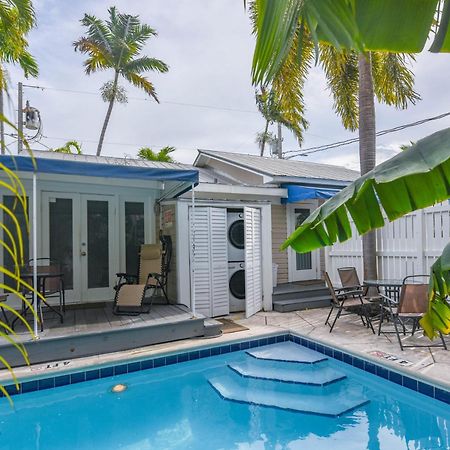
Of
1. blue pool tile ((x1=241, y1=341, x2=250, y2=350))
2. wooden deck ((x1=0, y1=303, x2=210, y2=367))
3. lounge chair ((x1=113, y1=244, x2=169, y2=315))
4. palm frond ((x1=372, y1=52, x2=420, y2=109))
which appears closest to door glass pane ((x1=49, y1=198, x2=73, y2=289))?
lounge chair ((x1=113, y1=244, x2=169, y2=315))

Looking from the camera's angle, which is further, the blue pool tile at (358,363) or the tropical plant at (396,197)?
the blue pool tile at (358,363)

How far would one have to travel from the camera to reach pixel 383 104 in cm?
966

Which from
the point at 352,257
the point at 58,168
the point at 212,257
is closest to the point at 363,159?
the point at 352,257

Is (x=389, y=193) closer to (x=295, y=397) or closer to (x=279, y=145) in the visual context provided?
(x=295, y=397)

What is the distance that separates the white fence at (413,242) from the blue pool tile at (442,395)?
3.15 m

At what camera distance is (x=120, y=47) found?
1605 centimetres

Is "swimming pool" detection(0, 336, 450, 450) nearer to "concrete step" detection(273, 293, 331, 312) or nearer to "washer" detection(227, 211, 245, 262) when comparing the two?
"concrete step" detection(273, 293, 331, 312)

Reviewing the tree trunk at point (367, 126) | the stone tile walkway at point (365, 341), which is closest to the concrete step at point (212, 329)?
the stone tile walkway at point (365, 341)

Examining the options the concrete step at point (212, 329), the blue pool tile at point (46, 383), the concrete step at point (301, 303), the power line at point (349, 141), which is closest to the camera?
the blue pool tile at point (46, 383)

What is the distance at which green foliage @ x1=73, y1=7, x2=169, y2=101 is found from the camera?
15656 mm

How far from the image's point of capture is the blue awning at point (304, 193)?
9406 mm

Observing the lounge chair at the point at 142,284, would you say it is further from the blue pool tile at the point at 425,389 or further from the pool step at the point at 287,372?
the blue pool tile at the point at 425,389

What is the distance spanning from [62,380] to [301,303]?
19.1ft

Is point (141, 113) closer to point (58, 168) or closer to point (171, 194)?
point (171, 194)
